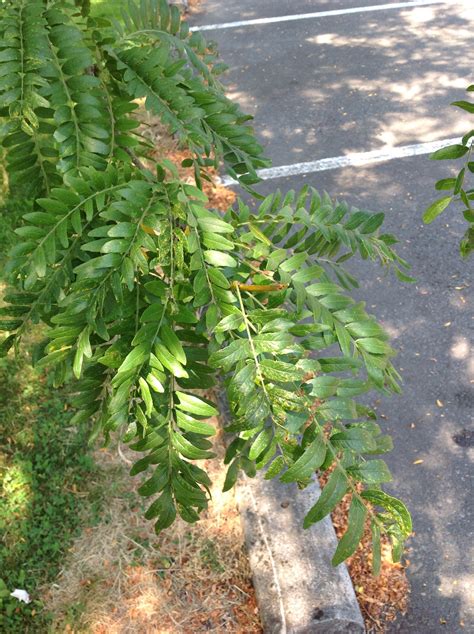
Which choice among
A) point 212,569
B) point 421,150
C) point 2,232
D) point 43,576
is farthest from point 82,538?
point 421,150

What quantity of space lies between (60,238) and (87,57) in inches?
20.4

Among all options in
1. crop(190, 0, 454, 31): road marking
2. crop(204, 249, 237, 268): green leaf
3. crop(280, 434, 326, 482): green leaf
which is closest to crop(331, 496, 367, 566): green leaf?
crop(280, 434, 326, 482): green leaf

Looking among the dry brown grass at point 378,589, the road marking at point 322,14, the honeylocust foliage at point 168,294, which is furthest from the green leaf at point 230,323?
the road marking at point 322,14

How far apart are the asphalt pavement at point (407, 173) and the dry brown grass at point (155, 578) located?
0.81 meters

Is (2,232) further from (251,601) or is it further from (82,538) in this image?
(251,601)

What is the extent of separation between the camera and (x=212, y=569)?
294 cm

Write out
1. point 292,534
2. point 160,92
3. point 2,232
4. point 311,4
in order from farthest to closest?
point 311,4
point 2,232
point 292,534
point 160,92

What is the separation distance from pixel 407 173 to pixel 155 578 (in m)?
4.07

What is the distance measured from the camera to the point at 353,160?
5.70m

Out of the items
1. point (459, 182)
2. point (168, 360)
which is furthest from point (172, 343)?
point (459, 182)

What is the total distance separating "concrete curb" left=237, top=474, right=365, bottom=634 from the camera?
8.46 feet

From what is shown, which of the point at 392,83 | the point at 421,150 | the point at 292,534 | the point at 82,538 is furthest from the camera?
the point at 392,83

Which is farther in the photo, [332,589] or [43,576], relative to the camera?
[43,576]

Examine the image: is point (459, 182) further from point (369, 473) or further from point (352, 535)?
point (352, 535)
